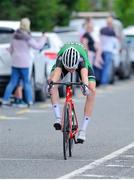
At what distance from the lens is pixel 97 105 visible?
22.3 m

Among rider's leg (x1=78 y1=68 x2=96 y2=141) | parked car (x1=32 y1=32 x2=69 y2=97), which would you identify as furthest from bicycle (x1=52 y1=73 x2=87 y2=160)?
parked car (x1=32 y1=32 x2=69 y2=97)

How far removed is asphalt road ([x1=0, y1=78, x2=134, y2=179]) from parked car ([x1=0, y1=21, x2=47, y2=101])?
0.77 m

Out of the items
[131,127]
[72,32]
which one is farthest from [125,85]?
[131,127]

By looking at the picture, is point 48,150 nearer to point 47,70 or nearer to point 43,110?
point 43,110

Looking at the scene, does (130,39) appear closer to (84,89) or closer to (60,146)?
(60,146)

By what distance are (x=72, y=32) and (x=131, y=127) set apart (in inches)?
508

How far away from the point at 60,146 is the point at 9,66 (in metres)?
7.67

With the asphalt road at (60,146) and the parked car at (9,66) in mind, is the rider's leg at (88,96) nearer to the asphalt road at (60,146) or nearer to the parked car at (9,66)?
the asphalt road at (60,146)

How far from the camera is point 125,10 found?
49.6 metres

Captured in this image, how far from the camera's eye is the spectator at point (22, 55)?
20.8 m

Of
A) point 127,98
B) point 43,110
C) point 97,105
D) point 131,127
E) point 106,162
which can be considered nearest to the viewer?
point 106,162

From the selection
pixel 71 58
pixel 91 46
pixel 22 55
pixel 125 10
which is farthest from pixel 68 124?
pixel 125 10

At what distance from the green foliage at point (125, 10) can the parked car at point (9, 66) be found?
2604 cm

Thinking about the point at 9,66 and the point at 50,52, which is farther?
the point at 50,52
